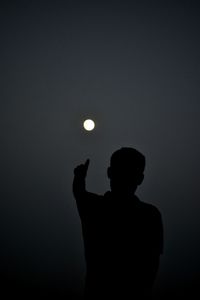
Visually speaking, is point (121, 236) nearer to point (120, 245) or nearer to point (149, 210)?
point (120, 245)

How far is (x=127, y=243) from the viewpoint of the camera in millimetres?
1396

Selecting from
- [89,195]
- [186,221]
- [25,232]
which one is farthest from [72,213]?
[89,195]

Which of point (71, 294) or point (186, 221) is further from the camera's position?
point (186, 221)

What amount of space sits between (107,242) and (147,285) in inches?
11.8

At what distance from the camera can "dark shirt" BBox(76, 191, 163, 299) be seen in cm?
136

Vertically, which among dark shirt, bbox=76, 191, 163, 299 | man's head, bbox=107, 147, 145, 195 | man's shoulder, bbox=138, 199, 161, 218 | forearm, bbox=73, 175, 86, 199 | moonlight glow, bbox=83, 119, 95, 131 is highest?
moonlight glow, bbox=83, 119, 95, 131

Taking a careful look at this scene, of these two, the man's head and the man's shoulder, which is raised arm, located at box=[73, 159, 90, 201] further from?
the man's shoulder

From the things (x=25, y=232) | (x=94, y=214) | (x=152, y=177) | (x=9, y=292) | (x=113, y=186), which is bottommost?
(x=9, y=292)

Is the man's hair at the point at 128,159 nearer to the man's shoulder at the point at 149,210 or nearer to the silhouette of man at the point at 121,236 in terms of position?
the silhouette of man at the point at 121,236

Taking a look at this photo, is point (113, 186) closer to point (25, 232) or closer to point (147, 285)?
point (147, 285)

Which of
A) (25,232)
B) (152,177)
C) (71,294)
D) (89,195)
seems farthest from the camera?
(25,232)

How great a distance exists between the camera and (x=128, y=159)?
1426 millimetres

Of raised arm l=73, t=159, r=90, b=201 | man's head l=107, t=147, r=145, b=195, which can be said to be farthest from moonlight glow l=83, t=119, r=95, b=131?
man's head l=107, t=147, r=145, b=195

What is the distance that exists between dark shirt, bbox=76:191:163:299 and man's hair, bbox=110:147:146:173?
0.17 metres
